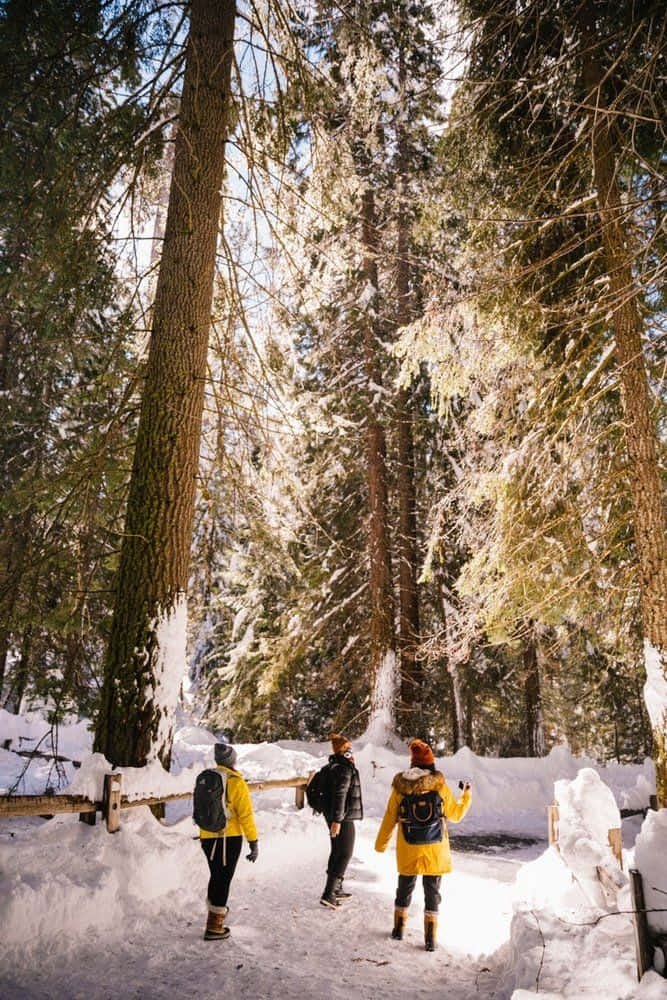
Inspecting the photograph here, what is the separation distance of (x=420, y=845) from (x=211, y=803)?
6.06 ft

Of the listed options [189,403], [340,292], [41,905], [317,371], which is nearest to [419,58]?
[340,292]

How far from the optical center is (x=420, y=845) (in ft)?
17.6

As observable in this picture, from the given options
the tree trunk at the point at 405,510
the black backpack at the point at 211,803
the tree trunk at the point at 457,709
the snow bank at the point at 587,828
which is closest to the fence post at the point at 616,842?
the snow bank at the point at 587,828

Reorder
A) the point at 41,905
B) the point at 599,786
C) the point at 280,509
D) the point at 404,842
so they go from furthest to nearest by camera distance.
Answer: the point at 280,509 → the point at 599,786 → the point at 404,842 → the point at 41,905

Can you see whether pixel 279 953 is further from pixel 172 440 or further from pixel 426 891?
pixel 172 440

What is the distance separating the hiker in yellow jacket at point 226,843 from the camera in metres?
Result: 5.02

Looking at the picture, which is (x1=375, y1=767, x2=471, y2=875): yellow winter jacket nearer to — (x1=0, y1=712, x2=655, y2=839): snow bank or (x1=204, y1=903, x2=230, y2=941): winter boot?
(x1=204, y1=903, x2=230, y2=941): winter boot

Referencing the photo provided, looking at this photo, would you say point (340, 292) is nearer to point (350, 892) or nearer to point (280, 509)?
point (280, 509)

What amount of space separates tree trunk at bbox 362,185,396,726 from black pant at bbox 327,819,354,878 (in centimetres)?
780

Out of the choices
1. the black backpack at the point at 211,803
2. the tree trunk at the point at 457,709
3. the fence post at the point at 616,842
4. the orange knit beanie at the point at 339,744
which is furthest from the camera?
Result: the tree trunk at the point at 457,709

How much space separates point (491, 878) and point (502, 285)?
24.4ft

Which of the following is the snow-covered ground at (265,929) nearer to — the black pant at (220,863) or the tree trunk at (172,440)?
the black pant at (220,863)

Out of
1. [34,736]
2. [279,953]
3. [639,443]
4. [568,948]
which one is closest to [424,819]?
[568,948]

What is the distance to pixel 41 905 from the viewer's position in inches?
175
